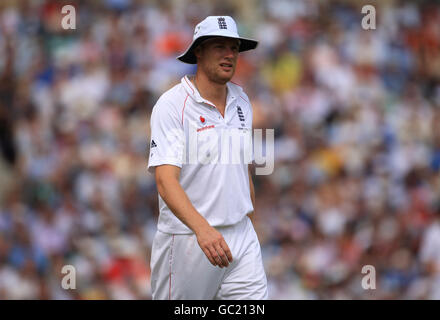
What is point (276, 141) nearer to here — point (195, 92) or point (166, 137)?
point (195, 92)


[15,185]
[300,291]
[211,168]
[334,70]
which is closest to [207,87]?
[211,168]

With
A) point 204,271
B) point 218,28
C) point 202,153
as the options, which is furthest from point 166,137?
point 204,271

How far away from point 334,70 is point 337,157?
124cm

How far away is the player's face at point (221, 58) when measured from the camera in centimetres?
499

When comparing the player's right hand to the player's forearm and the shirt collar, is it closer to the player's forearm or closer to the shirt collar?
the player's forearm

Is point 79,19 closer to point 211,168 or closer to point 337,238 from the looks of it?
point 337,238

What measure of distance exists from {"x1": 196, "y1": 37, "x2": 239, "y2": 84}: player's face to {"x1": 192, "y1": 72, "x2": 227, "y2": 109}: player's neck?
5cm

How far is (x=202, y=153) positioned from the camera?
193 inches

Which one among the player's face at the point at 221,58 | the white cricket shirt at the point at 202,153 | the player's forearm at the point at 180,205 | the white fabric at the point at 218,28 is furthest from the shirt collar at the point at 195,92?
the player's forearm at the point at 180,205

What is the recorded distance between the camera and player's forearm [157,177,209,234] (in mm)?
4547

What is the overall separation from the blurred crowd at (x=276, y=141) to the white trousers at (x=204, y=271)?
347cm

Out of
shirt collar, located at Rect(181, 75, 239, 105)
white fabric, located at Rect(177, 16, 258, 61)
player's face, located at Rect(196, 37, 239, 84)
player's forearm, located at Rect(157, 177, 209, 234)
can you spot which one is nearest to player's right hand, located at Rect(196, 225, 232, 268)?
player's forearm, located at Rect(157, 177, 209, 234)

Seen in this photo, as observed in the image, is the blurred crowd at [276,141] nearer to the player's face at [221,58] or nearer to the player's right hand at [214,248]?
the player's face at [221,58]

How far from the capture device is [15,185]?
9250 mm
